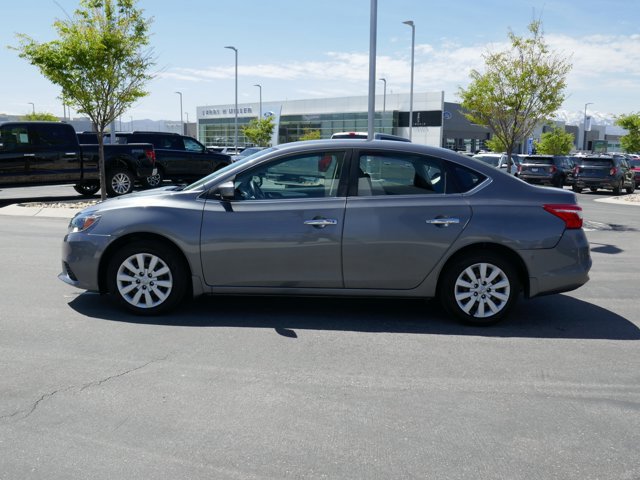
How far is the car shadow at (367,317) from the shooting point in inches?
222

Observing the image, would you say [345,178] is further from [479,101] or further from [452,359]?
[479,101]

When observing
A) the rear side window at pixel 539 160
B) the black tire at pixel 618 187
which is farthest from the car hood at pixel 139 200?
the black tire at pixel 618 187

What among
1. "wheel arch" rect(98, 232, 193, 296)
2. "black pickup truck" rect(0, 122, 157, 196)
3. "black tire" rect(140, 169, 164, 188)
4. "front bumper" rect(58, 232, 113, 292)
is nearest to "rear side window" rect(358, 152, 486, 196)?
"wheel arch" rect(98, 232, 193, 296)

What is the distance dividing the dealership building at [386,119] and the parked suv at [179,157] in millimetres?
54124

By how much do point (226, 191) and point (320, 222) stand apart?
2.83ft

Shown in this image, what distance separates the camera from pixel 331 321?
584 centimetres

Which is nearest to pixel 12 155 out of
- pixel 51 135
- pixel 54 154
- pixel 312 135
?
pixel 54 154

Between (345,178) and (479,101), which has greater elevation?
(479,101)

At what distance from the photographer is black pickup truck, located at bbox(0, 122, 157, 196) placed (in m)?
15.9

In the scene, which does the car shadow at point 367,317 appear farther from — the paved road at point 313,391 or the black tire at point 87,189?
the black tire at point 87,189

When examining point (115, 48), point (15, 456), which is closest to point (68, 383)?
point (15, 456)

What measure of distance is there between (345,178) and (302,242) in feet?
2.30

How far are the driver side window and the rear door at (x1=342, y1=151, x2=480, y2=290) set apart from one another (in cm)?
23

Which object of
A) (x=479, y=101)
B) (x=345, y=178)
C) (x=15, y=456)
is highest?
(x=479, y=101)
